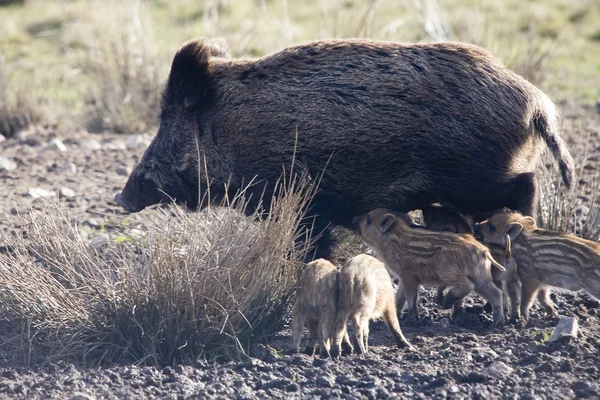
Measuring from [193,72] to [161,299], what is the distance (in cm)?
198

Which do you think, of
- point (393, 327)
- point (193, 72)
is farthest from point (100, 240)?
point (393, 327)

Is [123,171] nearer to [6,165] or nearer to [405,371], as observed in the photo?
[6,165]

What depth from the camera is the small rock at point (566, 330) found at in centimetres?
479

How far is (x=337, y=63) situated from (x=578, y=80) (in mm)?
7818

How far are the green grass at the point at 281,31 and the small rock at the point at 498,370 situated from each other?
5.70 metres

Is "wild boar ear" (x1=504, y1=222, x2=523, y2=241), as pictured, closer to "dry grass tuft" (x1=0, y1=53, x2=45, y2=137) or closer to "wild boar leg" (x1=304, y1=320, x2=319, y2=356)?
"wild boar leg" (x1=304, y1=320, x2=319, y2=356)

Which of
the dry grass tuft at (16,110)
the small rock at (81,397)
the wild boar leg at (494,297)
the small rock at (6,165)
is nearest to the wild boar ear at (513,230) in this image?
the wild boar leg at (494,297)

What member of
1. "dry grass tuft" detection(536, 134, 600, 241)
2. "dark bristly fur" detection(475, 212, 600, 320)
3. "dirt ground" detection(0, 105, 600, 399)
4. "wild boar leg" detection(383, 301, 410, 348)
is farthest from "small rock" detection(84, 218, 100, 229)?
"dry grass tuft" detection(536, 134, 600, 241)

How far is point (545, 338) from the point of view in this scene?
4898 mm

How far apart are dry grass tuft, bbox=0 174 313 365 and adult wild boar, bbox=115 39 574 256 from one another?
65cm

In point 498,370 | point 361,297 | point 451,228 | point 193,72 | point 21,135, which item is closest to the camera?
point 498,370

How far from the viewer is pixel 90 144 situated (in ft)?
31.9

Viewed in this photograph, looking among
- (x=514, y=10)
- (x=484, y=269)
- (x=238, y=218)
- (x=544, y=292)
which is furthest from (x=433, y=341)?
(x=514, y=10)

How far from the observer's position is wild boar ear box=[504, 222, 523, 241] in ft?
17.2
